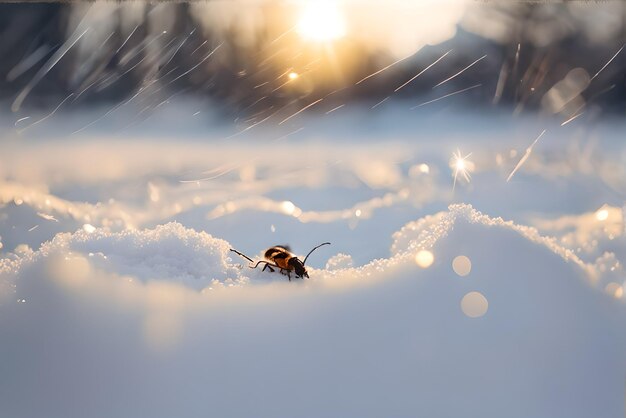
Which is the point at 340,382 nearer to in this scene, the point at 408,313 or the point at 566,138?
the point at 408,313

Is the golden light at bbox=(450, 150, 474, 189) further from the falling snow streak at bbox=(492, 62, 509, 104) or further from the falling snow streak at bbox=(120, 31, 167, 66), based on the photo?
the falling snow streak at bbox=(120, 31, 167, 66)

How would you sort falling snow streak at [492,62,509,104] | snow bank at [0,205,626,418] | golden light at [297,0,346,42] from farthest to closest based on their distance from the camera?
falling snow streak at [492,62,509,104], golden light at [297,0,346,42], snow bank at [0,205,626,418]

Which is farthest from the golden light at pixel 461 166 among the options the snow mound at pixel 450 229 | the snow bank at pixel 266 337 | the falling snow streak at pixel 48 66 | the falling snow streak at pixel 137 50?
the falling snow streak at pixel 48 66

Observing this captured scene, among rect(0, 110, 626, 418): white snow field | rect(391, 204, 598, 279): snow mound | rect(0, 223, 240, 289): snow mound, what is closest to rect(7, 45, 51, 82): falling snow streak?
rect(0, 110, 626, 418): white snow field

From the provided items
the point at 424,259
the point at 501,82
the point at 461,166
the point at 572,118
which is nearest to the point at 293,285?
the point at 424,259

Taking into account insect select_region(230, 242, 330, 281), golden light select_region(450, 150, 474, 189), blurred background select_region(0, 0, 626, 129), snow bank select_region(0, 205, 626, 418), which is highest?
blurred background select_region(0, 0, 626, 129)

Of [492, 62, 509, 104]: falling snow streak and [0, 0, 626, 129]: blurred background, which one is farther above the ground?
[0, 0, 626, 129]: blurred background

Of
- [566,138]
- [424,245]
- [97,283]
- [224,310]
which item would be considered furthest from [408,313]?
[566,138]

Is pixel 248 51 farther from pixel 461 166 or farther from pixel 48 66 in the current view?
pixel 461 166

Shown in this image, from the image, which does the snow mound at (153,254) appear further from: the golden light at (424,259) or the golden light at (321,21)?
the golden light at (321,21)
